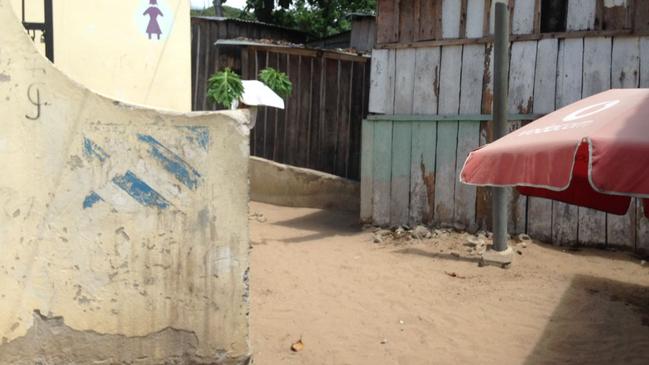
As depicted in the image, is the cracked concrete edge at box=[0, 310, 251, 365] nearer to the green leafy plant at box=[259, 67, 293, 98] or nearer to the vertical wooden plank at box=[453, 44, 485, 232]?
the vertical wooden plank at box=[453, 44, 485, 232]

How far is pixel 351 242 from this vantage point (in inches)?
313

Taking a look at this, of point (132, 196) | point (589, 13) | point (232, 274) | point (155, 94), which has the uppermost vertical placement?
point (589, 13)

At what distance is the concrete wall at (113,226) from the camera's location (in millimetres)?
3266

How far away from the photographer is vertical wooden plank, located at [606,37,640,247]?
22.5 ft

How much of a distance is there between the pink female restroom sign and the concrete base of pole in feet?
13.3

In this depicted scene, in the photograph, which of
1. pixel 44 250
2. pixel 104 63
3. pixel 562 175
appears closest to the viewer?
pixel 562 175

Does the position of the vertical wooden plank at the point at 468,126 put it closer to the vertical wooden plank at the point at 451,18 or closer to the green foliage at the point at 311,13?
the vertical wooden plank at the point at 451,18

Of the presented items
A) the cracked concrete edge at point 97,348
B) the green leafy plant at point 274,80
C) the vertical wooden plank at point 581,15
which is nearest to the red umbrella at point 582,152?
the cracked concrete edge at point 97,348

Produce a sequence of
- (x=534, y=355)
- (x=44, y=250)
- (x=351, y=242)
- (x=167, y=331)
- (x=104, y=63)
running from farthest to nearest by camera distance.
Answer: (x=351, y=242) → (x=104, y=63) → (x=534, y=355) → (x=167, y=331) → (x=44, y=250)

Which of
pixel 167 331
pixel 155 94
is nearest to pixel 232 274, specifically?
pixel 167 331

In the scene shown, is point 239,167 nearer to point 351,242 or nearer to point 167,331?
point 167,331

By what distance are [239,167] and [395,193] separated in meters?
4.93

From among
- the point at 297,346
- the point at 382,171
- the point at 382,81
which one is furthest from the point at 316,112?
the point at 297,346

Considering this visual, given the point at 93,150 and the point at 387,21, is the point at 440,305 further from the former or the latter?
the point at 387,21
